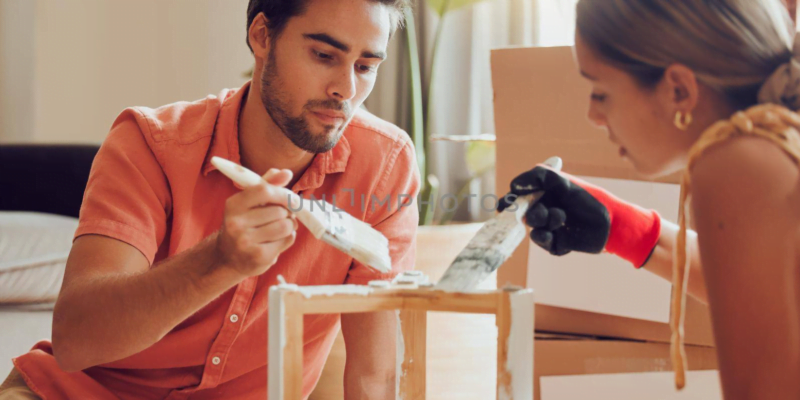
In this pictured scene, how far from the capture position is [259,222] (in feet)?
2.60

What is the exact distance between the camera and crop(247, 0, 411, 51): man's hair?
1141 millimetres

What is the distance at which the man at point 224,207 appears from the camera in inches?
39.8

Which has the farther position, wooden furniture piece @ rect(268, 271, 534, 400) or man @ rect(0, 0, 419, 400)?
man @ rect(0, 0, 419, 400)

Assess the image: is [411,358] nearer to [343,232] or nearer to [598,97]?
[343,232]

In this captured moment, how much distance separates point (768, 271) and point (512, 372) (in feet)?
0.83

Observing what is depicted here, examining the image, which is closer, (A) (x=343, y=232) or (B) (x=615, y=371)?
(A) (x=343, y=232)

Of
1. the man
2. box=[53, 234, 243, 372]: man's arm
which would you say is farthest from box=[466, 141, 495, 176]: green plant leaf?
box=[53, 234, 243, 372]: man's arm

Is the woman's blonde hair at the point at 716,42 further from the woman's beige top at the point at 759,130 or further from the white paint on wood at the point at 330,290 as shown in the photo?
the white paint on wood at the point at 330,290

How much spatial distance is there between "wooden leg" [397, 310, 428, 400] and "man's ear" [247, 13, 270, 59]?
530 mm

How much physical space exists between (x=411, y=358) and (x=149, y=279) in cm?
33

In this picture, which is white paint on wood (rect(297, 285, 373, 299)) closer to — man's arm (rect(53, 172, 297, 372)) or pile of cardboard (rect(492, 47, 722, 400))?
man's arm (rect(53, 172, 297, 372))

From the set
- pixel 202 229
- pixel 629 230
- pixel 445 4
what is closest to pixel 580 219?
pixel 629 230

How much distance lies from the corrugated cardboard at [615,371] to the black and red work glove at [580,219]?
0.59 ft

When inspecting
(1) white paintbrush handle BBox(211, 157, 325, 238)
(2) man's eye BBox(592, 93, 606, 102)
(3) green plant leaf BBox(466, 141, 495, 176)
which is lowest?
(1) white paintbrush handle BBox(211, 157, 325, 238)
